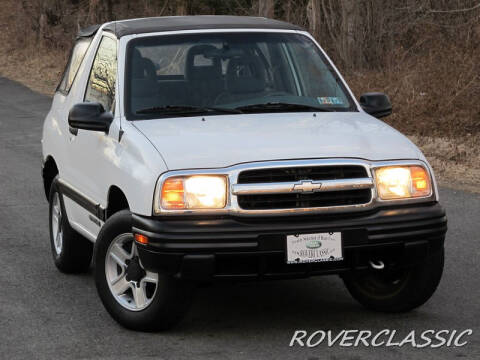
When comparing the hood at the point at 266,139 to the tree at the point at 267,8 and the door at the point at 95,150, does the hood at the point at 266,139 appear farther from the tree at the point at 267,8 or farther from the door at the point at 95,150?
the tree at the point at 267,8

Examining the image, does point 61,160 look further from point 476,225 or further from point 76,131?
point 476,225

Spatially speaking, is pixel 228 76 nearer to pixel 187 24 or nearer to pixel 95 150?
pixel 187 24

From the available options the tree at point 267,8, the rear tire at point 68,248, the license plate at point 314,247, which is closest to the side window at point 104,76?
the rear tire at point 68,248

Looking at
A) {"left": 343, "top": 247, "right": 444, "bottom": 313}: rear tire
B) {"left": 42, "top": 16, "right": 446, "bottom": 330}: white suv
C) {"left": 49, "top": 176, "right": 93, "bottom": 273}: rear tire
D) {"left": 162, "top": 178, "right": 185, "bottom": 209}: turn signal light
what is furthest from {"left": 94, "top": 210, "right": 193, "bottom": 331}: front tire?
{"left": 49, "top": 176, "right": 93, "bottom": 273}: rear tire

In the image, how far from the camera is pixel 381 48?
20078mm

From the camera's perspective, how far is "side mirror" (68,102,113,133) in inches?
271

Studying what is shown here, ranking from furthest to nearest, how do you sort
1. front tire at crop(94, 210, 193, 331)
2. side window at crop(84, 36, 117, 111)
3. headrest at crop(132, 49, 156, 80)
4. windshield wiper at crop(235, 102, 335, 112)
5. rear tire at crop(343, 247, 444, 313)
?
side window at crop(84, 36, 117, 111) < headrest at crop(132, 49, 156, 80) < windshield wiper at crop(235, 102, 335, 112) < rear tire at crop(343, 247, 444, 313) < front tire at crop(94, 210, 193, 331)

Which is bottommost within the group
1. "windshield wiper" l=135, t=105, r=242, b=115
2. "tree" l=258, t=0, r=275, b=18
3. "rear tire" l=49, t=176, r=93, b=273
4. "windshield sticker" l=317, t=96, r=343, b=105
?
"tree" l=258, t=0, r=275, b=18

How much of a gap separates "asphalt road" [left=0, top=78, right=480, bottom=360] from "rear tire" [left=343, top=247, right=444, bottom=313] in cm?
8

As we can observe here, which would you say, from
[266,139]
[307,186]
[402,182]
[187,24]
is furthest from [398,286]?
[187,24]

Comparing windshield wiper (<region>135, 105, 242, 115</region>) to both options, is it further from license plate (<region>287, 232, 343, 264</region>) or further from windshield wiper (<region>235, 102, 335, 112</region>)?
license plate (<region>287, 232, 343, 264</region>)

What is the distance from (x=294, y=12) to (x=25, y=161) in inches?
450

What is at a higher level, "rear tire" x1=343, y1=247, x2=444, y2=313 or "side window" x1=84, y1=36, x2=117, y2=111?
"side window" x1=84, y1=36, x2=117, y2=111

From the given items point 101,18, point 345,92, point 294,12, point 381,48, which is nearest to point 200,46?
point 345,92
